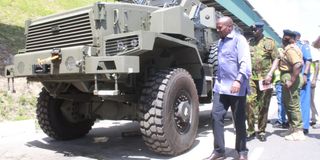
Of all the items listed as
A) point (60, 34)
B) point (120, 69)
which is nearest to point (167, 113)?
point (120, 69)

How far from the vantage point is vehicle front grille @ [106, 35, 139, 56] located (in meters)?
5.34

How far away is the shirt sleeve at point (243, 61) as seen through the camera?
522 cm

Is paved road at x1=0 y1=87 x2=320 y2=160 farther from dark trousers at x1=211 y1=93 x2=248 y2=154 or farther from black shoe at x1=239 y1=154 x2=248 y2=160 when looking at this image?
dark trousers at x1=211 y1=93 x2=248 y2=154

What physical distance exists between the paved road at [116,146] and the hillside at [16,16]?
3.86m

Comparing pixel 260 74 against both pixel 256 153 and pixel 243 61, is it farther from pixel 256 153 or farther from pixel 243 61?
pixel 243 61

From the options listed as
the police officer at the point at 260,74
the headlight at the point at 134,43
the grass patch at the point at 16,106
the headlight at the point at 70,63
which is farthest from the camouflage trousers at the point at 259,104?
the grass patch at the point at 16,106

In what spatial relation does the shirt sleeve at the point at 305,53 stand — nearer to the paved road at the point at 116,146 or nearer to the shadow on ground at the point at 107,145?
the paved road at the point at 116,146

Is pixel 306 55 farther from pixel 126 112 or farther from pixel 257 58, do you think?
pixel 126 112

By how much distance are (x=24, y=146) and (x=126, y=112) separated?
5.96 ft

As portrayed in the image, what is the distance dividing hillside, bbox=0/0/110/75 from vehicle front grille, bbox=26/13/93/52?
4.88 meters

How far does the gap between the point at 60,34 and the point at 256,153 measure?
313 centimetres

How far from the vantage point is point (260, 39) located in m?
6.99

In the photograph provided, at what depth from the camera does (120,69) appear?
5.12 metres

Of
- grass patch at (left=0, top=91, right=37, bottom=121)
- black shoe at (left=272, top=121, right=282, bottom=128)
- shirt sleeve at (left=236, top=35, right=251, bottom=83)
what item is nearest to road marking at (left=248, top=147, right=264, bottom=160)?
shirt sleeve at (left=236, top=35, right=251, bottom=83)
